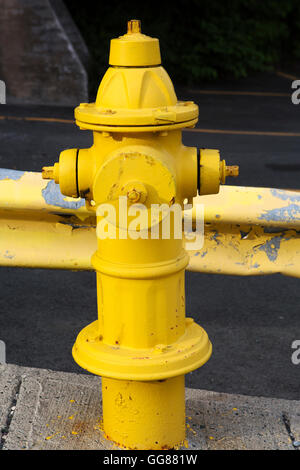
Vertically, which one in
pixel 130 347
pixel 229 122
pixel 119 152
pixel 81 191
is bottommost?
pixel 229 122

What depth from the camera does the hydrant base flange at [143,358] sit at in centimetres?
232

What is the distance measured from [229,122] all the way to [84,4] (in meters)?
6.28

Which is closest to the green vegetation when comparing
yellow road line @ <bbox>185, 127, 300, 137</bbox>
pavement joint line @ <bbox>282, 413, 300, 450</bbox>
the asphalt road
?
yellow road line @ <bbox>185, 127, 300, 137</bbox>

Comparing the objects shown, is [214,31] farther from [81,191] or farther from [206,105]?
[81,191]

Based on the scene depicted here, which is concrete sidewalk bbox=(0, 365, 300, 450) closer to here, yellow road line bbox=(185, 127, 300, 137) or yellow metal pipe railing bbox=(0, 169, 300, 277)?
yellow metal pipe railing bbox=(0, 169, 300, 277)

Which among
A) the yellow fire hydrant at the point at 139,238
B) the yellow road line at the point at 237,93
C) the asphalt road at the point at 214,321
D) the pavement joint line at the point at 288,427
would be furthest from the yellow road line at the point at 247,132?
the yellow fire hydrant at the point at 139,238

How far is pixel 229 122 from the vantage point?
1186cm

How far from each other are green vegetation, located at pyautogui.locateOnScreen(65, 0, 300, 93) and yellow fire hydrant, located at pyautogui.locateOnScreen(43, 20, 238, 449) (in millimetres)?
13537

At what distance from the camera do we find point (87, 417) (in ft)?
9.04

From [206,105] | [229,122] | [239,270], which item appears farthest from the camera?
[206,105]

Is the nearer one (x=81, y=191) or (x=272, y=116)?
(x=81, y=191)

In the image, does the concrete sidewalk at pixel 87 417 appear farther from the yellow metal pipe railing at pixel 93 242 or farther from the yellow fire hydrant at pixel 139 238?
the yellow metal pipe railing at pixel 93 242

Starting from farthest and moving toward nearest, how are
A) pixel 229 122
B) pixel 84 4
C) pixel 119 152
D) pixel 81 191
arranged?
pixel 84 4
pixel 229 122
pixel 81 191
pixel 119 152

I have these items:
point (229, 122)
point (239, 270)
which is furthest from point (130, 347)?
point (229, 122)
